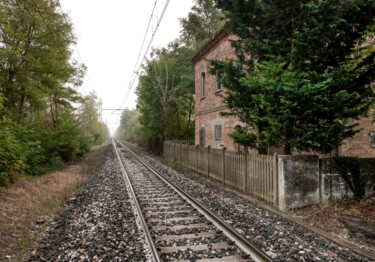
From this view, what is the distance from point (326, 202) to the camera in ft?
20.6

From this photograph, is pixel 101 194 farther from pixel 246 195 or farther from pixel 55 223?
pixel 246 195

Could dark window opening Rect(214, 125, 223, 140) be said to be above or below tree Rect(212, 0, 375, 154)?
below

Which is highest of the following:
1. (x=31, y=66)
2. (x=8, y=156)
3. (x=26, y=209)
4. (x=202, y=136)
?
(x=31, y=66)

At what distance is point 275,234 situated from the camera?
451 cm

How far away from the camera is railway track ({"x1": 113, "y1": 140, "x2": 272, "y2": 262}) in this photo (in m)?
3.68

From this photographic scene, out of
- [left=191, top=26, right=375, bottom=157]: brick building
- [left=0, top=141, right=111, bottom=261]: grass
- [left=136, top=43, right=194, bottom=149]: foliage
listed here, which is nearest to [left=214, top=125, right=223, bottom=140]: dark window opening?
[left=191, top=26, right=375, bottom=157]: brick building

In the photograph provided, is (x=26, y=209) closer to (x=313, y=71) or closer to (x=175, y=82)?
(x=313, y=71)

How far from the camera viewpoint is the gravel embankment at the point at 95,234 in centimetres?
378

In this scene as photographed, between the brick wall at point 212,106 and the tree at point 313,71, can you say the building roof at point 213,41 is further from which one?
the tree at point 313,71

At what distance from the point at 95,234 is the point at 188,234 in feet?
6.04

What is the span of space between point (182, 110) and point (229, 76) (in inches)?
672

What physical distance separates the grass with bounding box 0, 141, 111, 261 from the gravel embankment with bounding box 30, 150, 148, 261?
0.30m

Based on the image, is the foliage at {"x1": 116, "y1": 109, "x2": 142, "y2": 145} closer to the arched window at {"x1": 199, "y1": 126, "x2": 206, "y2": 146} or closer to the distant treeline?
the distant treeline

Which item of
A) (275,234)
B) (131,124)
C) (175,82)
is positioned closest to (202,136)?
(175,82)
